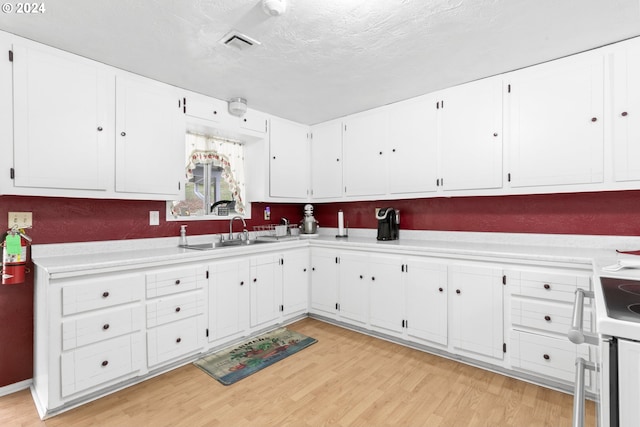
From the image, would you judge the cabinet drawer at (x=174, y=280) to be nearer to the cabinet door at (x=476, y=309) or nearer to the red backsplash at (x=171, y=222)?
the red backsplash at (x=171, y=222)

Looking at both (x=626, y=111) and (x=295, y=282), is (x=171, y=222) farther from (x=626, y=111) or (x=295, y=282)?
(x=626, y=111)

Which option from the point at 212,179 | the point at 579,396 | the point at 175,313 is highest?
the point at 212,179

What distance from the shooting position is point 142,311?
2.24m

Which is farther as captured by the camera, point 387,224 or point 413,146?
point 387,224

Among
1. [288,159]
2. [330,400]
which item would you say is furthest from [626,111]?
[288,159]

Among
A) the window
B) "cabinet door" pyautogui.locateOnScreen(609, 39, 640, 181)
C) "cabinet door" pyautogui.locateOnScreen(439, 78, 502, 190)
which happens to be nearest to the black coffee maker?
"cabinet door" pyautogui.locateOnScreen(439, 78, 502, 190)

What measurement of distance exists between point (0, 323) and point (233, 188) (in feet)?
7.35

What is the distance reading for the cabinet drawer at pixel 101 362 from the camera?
193 centimetres

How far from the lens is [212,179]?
3539 millimetres

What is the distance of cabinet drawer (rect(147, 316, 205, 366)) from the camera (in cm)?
230

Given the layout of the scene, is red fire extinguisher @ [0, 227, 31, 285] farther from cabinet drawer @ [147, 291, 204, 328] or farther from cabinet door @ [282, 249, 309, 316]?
cabinet door @ [282, 249, 309, 316]

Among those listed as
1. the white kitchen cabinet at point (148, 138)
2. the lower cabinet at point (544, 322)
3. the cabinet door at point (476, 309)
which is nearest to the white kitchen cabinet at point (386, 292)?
the cabinet door at point (476, 309)

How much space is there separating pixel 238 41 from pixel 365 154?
1.86m

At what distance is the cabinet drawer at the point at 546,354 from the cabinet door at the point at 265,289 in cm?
214
